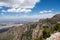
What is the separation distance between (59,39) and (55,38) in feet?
5.12

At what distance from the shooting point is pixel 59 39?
3088 centimetres

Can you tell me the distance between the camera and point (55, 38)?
32.3 metres
